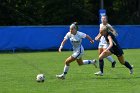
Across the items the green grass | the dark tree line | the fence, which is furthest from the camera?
the dark tree line

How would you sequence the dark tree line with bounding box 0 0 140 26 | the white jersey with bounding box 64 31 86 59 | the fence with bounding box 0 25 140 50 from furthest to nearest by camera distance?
the dark tree line with bounding box 0 0 140 26, the fence with bounding box 0 25 140 50, the white jersey with bounding box 64 31 86 59

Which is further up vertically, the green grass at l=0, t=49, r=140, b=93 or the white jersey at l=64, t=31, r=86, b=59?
the white jersey at l=64, t=31, r=86, b=59

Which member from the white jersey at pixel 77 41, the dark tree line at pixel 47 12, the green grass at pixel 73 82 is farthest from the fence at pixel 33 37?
the white jersey at pixel 77 41

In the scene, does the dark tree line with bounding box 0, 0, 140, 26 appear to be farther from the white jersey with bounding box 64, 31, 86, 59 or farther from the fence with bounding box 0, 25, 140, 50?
the white jersey with bounding box 64, 31, 86, 59

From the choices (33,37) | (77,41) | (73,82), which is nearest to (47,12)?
(33,37)

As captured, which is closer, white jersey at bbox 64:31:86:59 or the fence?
white jersey at bbox 64:31:86:59

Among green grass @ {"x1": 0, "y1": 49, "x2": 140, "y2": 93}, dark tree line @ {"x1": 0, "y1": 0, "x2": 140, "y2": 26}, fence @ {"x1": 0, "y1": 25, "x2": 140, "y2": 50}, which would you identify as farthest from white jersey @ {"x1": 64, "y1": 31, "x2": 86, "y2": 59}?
dark tree line @ {"x1": 0, "y1": 0, "x2": 140, "y2": 26}

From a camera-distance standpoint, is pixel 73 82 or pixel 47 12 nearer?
pixel 73 82

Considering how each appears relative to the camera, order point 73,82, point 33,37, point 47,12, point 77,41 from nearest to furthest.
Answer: point 73,82, point 77,41, point 33,37, point 47,12

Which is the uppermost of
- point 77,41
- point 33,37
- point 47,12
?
→ point 77,41

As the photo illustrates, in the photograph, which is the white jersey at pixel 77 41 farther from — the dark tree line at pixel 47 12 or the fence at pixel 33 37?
the dark tree line at pixel 47 12

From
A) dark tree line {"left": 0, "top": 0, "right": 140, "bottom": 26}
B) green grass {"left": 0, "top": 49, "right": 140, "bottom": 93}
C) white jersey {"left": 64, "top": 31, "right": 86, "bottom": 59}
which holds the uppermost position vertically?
white jersey {"left": 64, "top": 31, "right": 86, "bottom": 59}

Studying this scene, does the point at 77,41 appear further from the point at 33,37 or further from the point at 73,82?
the point at 33,37

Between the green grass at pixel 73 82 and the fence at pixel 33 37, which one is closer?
the green grass at pixel 73 82
